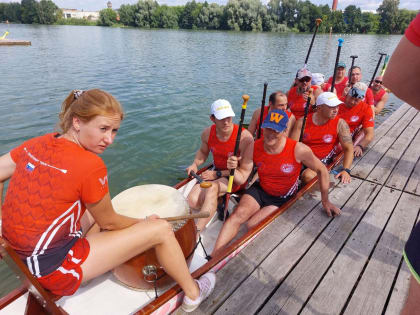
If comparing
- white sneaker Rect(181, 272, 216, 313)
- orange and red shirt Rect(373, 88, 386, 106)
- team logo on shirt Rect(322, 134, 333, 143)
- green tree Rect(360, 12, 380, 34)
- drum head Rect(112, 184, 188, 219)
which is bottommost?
white sneaker Rect(181, 272, 216, 313)

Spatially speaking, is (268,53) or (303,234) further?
(268,53)

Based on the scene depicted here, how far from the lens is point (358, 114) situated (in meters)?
5.25

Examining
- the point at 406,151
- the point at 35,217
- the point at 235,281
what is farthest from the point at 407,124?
the point at 35,217

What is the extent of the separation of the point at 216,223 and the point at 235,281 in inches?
46.5

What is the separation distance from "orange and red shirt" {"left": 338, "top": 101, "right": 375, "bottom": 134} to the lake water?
→ 12.5 feet

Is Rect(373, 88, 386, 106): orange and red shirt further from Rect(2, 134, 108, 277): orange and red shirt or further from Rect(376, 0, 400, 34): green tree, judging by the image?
Rect(376, 0, 400, 34): green tree

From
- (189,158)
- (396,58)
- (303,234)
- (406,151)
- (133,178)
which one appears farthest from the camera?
(189,158)

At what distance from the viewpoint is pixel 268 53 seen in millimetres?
25438

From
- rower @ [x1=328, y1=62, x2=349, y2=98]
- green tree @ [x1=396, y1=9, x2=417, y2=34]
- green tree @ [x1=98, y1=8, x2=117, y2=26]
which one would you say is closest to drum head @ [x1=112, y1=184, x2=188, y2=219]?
rower @ [x1=328, y1=62, x2=349, y2=98]

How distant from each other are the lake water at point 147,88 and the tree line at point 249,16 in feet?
81.4

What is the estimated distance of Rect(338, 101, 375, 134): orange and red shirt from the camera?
17.0 feet

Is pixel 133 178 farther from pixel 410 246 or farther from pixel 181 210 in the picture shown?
pixel 410 246

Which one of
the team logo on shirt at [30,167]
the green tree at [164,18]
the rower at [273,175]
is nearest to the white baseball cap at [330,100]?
the rower at [273,175]

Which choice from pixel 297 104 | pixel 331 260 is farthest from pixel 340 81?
pixel 331 260
